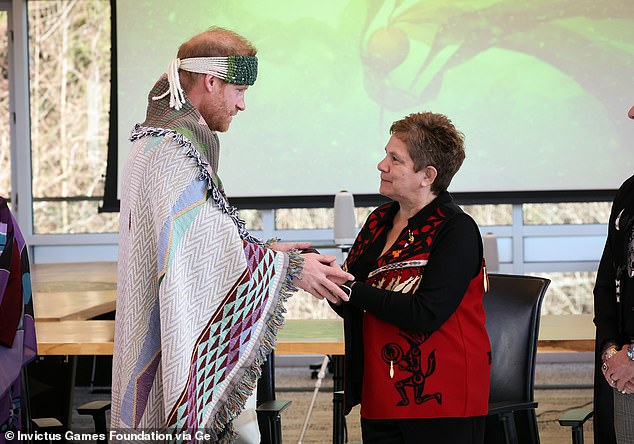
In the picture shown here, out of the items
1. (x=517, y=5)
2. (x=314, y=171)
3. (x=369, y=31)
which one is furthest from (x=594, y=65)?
(x=314, y=171)

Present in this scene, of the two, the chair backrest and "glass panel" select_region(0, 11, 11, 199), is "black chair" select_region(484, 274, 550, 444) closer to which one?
the chair backrest

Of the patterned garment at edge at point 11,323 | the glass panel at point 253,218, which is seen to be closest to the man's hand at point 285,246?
the patterned garment at edge at point 11,323

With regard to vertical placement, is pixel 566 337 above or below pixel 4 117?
below

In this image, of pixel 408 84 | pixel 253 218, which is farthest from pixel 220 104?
pixel 253 218

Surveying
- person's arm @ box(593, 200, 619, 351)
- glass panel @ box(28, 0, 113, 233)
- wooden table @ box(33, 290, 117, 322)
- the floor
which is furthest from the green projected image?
person's arm @ box(593, 200, 619, 351)

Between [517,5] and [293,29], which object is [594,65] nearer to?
[517,5]

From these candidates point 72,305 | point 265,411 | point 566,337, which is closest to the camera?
point 265,411

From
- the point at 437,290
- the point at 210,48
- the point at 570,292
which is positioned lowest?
the point at 570,292

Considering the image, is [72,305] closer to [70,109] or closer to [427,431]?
[427,431]

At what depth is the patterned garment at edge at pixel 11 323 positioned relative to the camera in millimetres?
2260

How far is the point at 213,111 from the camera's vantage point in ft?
7.05

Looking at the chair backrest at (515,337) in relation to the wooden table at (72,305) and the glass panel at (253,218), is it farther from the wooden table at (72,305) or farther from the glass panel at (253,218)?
the glass panel at (253,218)

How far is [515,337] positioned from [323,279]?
0.89m

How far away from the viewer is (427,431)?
6.84ft
